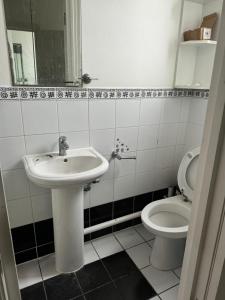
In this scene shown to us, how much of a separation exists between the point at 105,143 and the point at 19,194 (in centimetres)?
72

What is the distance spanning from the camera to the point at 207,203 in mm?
488

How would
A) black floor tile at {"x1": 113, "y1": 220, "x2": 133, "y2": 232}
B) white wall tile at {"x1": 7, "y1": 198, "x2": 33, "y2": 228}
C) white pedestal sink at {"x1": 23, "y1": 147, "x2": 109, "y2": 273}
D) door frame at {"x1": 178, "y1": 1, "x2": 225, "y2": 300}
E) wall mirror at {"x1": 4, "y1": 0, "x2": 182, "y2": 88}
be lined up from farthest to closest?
black floor tile at {"x1": 113, "y1": 220, "x2": 133, "y2": 232} < white wall tile at {"x1": 7, "y1": 198, "x2": 33, "y2": 228} < white pedestal sink at {"x1": 23, "y1": 147, "x2": 109, "y2": 273} < wall mirror at {"x1": 4, "y1": 0, "x2": 182, "y2": 88} < door frame at {"x1": 178, "y1": 1, "x2": 225, "y2": 300}

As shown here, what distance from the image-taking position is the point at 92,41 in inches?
56.6

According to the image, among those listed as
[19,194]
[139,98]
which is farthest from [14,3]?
[19,194]

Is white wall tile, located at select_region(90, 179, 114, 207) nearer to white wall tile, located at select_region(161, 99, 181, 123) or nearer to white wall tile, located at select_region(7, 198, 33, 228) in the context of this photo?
white wall tile, located at select_region(7, 198, 33, 228)

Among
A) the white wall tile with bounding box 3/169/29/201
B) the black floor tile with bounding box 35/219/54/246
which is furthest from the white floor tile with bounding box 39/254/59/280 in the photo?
the white wall tile with bounding box 3/169/29/201

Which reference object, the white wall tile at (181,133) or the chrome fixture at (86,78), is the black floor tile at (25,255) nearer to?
the chrome fixture at (86,78)

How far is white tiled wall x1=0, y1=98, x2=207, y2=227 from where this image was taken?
4.60ft

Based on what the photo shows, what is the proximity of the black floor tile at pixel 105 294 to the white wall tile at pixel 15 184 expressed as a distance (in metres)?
0.82

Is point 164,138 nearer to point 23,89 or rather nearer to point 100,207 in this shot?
point 100,207

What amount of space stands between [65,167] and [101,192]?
474 mm

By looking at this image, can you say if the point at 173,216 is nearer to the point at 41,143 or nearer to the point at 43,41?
the point at 41,143

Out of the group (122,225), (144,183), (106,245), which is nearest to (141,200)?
(144,183)

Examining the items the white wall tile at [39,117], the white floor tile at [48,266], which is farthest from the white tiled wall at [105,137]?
the white floor tile at [48,266]
